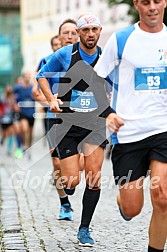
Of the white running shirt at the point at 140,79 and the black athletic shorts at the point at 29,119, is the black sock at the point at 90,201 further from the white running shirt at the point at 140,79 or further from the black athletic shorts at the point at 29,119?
the black athletic shorts at the point at 29,119

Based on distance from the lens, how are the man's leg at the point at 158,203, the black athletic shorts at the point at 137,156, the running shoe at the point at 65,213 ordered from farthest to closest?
1. the running shoe at the point at 65,213
2. the black athletic shorts at the point at 137,156
3. the man's leg at the point at 158,203

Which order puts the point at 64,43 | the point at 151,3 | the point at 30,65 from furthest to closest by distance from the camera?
the point at 30,65, the point at 64,43, the point at 151,3

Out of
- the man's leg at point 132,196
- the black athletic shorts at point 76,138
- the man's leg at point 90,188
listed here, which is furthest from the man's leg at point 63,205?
the man's leg at point 132,196

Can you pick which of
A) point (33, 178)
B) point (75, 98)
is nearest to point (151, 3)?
point (75, 98)

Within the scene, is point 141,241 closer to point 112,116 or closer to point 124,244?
point 124,244

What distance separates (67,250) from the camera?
7.20 m

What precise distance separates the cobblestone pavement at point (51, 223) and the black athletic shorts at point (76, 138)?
0.77 meters

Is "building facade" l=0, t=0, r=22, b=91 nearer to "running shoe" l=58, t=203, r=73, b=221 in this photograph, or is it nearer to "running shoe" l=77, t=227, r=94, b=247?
"running shoe" l=58, t=203, r=73, b=221

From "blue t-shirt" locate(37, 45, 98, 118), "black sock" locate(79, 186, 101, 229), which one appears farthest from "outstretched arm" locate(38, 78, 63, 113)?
"black sock" locate(79, 186, 101, 229)

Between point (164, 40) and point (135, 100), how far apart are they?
1.48ft

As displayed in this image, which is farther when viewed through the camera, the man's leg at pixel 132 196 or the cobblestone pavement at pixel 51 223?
the cobblestone pavement at pixel 51 223

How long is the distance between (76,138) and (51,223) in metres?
1.20

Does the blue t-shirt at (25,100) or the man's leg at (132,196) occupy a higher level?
the man's leg at (132,196)

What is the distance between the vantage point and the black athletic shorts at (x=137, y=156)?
6.00m
